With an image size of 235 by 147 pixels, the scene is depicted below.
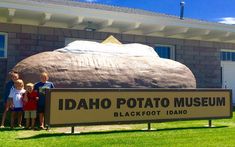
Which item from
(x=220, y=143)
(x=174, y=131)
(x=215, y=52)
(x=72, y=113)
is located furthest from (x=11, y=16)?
(x=215, y=52)

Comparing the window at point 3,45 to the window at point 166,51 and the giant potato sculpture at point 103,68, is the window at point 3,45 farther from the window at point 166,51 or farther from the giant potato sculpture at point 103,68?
the window at point 166,51

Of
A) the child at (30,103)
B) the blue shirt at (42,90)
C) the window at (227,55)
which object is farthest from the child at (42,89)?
the window at (227,55)

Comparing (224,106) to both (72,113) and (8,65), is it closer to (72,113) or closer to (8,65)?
(72,113)

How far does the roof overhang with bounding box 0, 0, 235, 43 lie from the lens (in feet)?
41.7

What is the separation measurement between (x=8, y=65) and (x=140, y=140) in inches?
285

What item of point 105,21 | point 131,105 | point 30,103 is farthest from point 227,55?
point 30,103

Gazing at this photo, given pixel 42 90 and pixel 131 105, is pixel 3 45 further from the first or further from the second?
pixel 131 105

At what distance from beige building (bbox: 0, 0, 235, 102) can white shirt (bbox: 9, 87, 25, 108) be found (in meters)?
4.43

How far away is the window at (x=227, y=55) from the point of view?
18531 millimetres

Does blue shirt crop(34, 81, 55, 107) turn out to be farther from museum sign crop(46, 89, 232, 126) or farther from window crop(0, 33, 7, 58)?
window crop(0, 33, 7, 58)

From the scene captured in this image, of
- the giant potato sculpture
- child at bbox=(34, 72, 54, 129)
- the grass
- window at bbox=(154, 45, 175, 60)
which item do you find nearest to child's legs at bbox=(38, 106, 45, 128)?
child at bbox=(34, 72, 54, 129)

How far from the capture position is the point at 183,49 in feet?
55.7

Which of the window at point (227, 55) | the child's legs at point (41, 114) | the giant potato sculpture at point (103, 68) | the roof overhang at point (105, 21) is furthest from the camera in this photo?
the window at point (227, 55)

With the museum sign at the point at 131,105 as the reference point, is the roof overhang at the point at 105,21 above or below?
above
